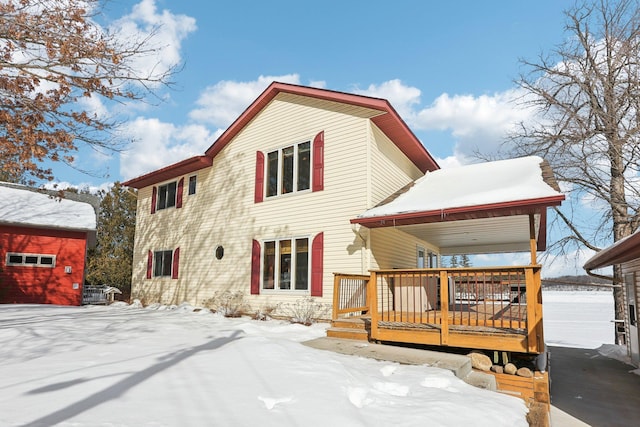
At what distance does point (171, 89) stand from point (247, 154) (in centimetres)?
417

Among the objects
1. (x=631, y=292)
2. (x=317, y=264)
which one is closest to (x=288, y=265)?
(x=317, y=264)

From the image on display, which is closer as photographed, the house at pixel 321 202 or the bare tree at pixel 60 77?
the bare tree at pixel 60 77

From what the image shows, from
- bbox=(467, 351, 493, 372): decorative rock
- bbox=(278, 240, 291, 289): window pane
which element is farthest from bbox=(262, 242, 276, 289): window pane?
bbox=(467, 351, 493, 372): decorative rock

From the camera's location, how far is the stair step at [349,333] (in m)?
7.07

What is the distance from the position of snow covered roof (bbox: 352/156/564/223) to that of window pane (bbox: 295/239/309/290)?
7.48 ft

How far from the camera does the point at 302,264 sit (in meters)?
10.3

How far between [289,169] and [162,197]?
287 inches

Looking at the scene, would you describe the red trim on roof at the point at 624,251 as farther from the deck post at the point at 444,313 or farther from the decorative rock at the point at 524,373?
the deck post at the point at 444,313

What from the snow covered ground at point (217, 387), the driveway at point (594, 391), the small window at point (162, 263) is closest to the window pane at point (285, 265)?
the snow covered ground at point (217, 387)

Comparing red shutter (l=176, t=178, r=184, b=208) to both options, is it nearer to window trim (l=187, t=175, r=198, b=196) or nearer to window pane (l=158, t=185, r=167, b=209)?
window trim (l=187, t=175, r=198, b=196)

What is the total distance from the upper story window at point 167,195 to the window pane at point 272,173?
5.35m

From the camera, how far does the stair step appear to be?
707cm

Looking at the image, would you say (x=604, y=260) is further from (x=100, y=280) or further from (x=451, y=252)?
(x=100, y=280)

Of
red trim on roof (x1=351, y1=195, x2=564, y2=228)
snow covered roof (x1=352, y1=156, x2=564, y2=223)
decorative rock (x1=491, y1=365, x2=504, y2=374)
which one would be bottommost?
decorative rock (x1=491, y1=365, x2=504, y2=374)
